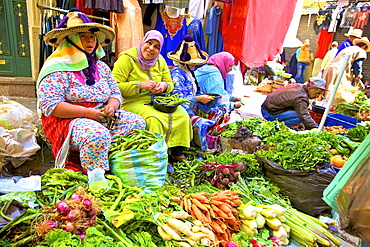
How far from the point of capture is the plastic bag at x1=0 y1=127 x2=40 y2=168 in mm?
2865

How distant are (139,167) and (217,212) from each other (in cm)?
85

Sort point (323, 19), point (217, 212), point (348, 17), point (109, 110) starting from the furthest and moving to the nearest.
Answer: point (323, 19) < point (348, 17) < point (109, 110) < point (217, 212)

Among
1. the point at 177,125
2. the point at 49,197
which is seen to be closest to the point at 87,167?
the point at 49,197

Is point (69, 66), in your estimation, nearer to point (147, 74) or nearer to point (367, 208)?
point (147, 74)

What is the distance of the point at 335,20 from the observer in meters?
12.1

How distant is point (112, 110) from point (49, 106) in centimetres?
62

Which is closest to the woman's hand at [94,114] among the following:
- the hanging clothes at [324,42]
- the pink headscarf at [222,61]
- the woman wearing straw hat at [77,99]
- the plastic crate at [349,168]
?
the woman wearing straw hat at [77,99]

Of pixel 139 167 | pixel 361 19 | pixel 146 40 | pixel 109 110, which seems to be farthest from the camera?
pixel 361 19

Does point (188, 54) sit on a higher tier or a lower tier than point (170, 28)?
lower

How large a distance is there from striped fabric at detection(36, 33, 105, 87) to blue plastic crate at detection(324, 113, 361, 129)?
4.45m

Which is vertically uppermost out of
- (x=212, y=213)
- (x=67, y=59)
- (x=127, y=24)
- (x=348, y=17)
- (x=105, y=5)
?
(x=348, y=17)

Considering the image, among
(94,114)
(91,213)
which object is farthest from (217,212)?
(94,114)

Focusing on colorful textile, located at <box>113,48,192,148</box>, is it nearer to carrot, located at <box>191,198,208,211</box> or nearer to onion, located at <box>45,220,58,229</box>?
carrot, located at <box>191,198,208,211</box>

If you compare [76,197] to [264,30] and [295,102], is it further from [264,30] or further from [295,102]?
[264,30]
